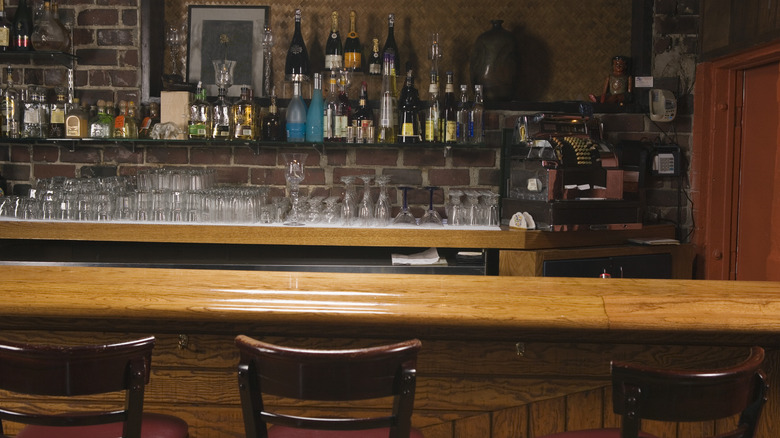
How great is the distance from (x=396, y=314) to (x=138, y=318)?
64cm

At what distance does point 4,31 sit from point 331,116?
5.98ft

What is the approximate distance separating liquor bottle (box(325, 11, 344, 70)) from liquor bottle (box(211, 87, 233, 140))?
60cm

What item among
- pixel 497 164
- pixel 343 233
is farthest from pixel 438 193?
pixel 343 233

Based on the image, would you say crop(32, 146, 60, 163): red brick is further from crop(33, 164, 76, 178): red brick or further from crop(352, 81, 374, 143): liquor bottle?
crop(352, 81, 374, 143): liquor bottle

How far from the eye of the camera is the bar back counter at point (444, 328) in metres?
1.90

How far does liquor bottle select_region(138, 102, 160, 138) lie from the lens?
423 cm

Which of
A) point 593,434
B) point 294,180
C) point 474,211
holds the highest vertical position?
point 294,180

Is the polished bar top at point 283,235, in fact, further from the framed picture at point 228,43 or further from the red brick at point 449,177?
the framed picture at point 228,43

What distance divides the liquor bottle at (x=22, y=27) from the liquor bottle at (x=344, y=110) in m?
1.71

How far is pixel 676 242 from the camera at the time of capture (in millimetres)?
4082

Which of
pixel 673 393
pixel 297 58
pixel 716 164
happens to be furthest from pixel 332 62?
pixel 673 393

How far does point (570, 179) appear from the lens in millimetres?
3752

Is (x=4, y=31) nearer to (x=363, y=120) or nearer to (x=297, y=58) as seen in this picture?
(x=297, y=58)

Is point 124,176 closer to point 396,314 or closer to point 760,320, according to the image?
point 396,314
